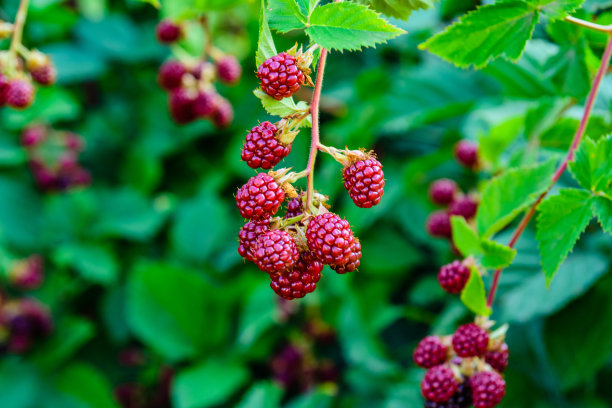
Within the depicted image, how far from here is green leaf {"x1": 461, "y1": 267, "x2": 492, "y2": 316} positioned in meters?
1.02

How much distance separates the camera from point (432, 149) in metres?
2.34

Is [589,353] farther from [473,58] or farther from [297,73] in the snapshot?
[297,73]

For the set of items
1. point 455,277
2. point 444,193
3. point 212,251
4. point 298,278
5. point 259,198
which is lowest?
point 212,251

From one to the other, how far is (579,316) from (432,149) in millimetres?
915

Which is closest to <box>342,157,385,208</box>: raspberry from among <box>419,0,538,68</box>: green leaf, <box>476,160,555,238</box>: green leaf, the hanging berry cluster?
the hanging berry cluster

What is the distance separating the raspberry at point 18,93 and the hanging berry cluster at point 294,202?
2.36 feet

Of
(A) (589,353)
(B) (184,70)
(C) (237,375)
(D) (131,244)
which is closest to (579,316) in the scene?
(A) (589,353)

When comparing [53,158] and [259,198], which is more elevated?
[259,198]

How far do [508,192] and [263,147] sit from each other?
564 millimetres

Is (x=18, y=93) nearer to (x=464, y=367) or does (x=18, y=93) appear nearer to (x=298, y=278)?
(x=298, y=278)

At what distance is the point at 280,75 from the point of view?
2.63ft

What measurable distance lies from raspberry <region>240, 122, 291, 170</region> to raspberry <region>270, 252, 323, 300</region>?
0.16 m

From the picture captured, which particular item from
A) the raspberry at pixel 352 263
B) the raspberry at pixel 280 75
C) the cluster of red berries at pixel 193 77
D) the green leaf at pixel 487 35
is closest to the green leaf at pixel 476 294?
→ the raspberry at pixel 352 263

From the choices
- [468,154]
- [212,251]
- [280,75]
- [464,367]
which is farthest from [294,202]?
[212,251]
